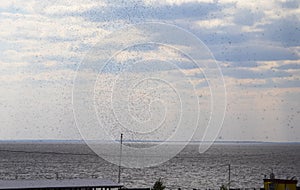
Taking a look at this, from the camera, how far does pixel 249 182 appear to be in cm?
12056

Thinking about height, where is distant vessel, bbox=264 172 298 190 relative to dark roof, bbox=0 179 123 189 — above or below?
above

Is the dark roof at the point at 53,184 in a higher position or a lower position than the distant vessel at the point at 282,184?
lower

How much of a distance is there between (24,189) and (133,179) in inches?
3153

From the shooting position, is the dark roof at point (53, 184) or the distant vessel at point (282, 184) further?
the distant vessel at point (282, 184)

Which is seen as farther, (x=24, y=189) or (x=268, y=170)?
(x=268, y=170)

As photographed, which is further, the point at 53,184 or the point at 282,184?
the point at 282,184

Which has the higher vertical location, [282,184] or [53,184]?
[282,184]

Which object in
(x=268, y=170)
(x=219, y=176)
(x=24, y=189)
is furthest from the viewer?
(x=268, y=170)

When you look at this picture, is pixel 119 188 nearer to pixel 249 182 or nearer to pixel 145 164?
pixel 249 182

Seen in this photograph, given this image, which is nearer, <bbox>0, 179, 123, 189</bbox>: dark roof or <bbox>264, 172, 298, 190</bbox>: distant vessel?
<bbox>0, 179, 123, 189</bbox>: dark roof

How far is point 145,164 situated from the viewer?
196 metres

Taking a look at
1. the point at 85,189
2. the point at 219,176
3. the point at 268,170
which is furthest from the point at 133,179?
the point at 85,189

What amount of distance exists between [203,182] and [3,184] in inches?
2968

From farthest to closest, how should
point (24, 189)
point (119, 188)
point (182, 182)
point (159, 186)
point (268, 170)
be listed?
point (268, 170) → point (182, 182) → point (159, 186) → point (119, 188) → point (24, 189)
